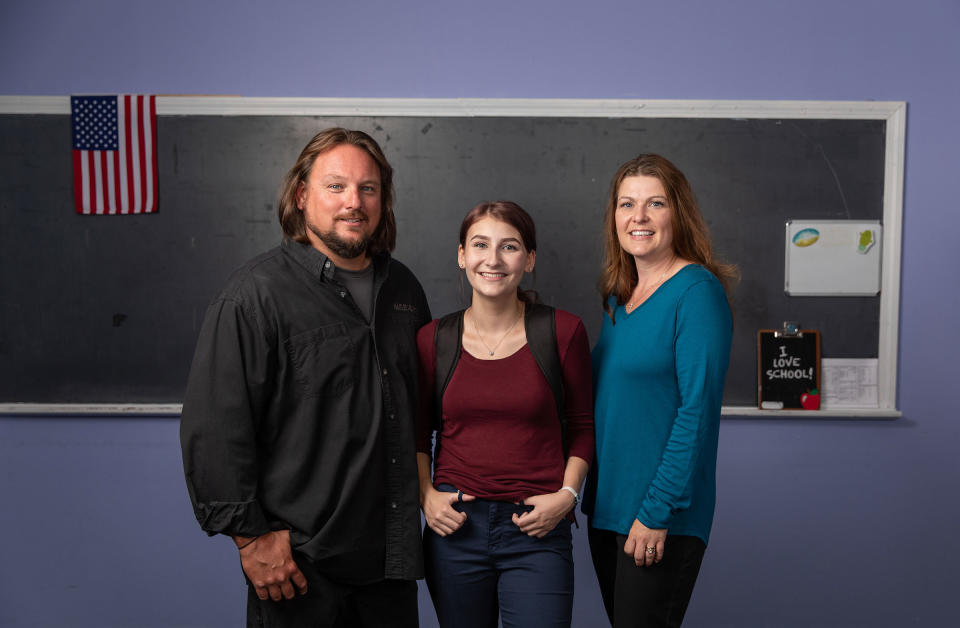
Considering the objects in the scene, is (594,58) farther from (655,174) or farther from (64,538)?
(64,538)

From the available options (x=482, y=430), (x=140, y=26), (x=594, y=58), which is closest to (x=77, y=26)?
(x=140, y=26)

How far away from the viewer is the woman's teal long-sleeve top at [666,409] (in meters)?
1.42

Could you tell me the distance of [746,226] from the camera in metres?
2.49

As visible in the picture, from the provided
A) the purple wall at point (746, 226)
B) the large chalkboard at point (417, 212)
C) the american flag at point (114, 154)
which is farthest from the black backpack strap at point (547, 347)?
the american flag at point (114, 154)

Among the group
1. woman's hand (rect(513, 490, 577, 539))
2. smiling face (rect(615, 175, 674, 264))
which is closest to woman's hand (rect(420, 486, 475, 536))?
woman's hand (rect(513, 490, 577, 539))

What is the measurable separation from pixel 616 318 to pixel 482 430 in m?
0.49

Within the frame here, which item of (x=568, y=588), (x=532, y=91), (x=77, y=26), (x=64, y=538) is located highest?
(x=77, y=26)

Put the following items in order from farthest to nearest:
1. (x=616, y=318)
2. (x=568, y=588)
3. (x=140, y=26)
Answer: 1. (x=140, y=26)
2. (x=616, y=318)
3. (x=568, y=588)

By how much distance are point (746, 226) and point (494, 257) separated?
1443 mm

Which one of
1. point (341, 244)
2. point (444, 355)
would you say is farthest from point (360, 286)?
point (444, 355)

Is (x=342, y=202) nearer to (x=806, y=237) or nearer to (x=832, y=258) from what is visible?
(x=806, y=237)

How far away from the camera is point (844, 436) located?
2.54m

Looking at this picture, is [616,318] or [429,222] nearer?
[616,318]

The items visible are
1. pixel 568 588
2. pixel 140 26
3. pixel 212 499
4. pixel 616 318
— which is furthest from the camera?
pixel 140 26
